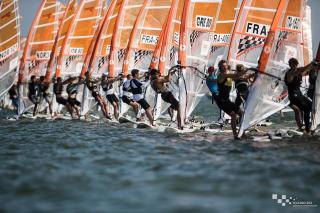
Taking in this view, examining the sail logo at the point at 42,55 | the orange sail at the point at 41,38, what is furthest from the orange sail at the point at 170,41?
the sail logo at the point at 42,55

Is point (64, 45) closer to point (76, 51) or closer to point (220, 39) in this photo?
point (76, 51)

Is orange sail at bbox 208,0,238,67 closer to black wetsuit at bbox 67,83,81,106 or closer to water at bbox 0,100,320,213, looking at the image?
black wetsuit at bbox 67,83,81,106

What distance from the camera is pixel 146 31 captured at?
22.0 meters

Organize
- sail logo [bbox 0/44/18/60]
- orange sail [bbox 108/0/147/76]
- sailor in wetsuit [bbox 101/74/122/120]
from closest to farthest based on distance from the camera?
sailor in wetsuit [bbox 101/74/122/120] → orange sail [bbox 108/0/147/76] → sail logo [bbox 0/44/18/60]

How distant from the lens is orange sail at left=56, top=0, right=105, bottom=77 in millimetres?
26922

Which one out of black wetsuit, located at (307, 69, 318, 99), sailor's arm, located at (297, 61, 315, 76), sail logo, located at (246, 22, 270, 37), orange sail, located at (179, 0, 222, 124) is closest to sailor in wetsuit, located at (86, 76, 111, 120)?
orange sail, located at (179, 0, 222, 124)

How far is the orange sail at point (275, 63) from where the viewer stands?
13.3 metres

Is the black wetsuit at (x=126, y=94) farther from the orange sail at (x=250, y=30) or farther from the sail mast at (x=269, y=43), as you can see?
the sail mast at (x=269, y=43)

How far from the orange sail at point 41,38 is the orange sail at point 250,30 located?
11.6 m

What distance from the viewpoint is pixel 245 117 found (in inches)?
525

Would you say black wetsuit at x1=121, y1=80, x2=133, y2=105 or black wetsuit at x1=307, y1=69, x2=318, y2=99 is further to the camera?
black wetsuit at x1=121, y1=80, x2=133, y2=105

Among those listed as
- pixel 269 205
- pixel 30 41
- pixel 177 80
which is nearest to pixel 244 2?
pixel 177 80

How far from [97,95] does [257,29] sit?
A: 251 inches

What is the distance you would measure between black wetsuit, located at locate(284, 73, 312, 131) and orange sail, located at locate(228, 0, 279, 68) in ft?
21.1
